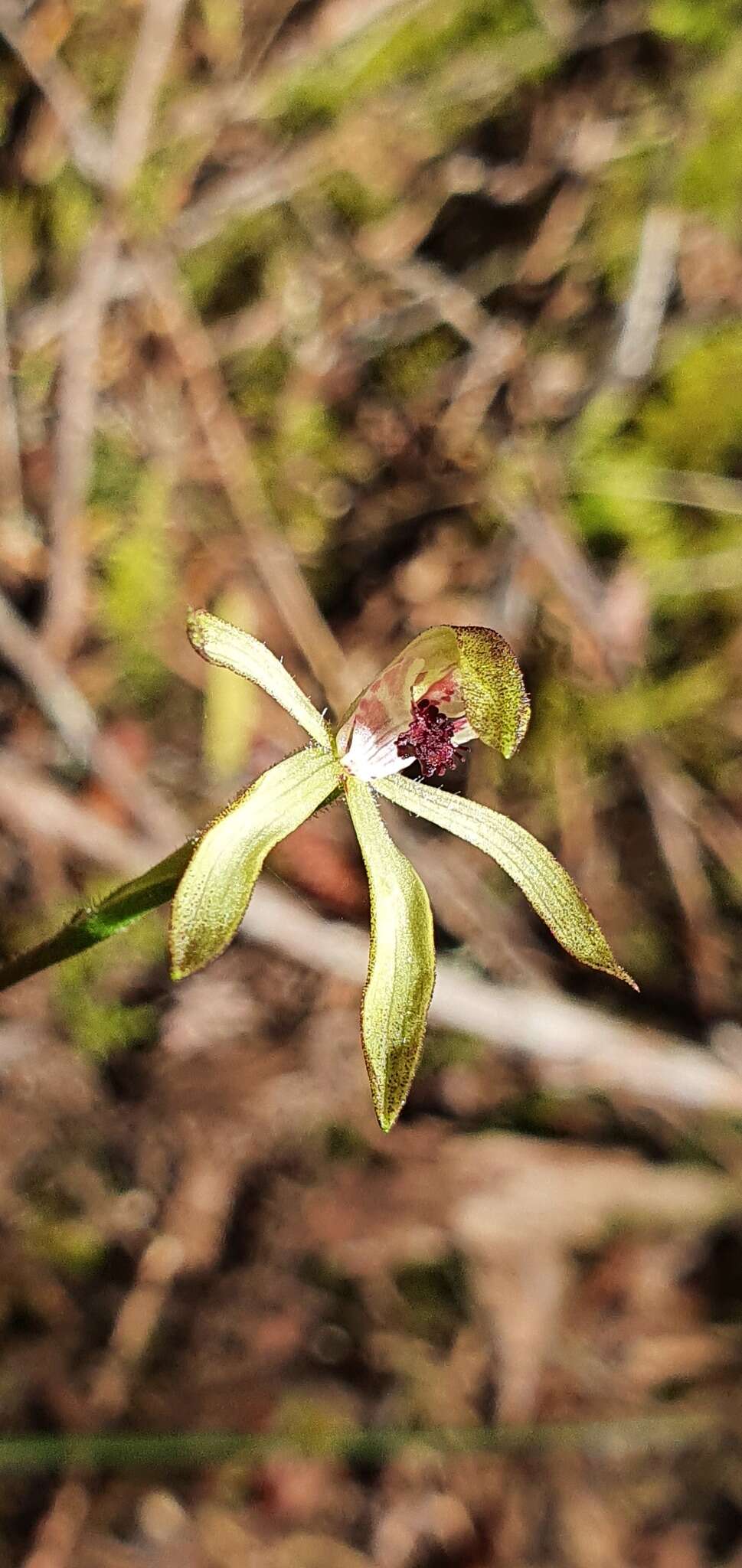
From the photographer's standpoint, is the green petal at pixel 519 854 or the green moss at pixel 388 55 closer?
the green petal at pixel 519 854

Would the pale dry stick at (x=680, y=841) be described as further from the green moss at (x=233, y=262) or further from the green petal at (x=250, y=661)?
the green petal at (x=250, y=661)

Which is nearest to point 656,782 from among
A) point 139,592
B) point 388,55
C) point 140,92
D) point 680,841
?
point 680,841

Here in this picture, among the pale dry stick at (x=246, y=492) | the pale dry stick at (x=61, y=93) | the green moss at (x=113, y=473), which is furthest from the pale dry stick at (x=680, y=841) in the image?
the pale dry stick at (x=61, y=93)

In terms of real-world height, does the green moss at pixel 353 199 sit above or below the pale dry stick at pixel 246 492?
above

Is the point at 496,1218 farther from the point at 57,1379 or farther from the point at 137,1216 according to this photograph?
the point at 57,1379

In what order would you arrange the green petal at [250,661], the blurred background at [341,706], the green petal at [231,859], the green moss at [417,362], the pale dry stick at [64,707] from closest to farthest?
1. the green petal at [231,859]
2. the green petal at [250,661]
3. the blurred background at [341,706]
4. the pale dry stick at [64,707]
5. the green moss at [417,362]

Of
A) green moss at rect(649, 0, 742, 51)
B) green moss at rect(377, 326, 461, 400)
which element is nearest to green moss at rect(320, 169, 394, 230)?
green moss at rect(377, 326, 461, 400)

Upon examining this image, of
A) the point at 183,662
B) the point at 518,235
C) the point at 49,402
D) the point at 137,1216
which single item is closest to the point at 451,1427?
the point at 137,1216
